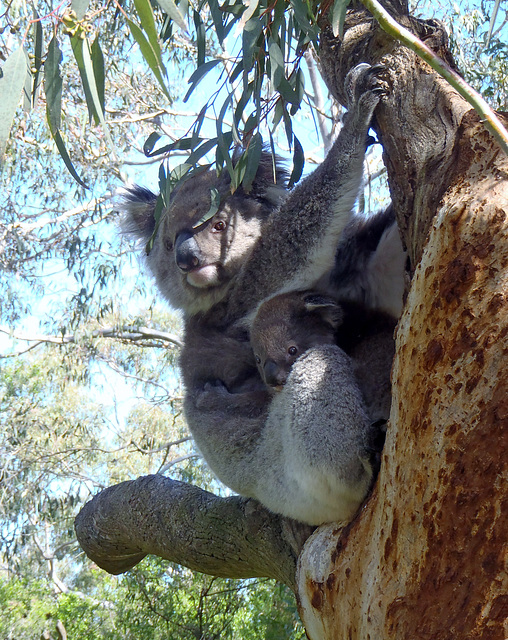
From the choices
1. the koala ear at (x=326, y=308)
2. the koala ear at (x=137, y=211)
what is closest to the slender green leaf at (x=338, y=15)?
the koala ear at (x=326, y=308)

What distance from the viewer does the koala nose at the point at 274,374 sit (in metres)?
2.42

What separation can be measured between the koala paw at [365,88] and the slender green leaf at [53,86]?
87 cm

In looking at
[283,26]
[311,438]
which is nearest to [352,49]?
[283,26]

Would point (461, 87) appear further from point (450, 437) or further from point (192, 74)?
point (192, 74)

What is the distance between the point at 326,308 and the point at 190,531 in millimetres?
1214

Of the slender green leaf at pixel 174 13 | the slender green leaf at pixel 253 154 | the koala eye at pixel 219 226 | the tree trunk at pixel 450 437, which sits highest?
the koala eye at pixel 219 226

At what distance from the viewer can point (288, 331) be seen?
2494mm

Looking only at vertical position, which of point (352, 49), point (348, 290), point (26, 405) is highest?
point (26, 405)

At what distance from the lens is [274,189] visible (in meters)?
3.21

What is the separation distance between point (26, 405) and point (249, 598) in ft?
15.7

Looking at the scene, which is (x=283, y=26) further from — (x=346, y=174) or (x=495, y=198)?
(x=495, y=198)

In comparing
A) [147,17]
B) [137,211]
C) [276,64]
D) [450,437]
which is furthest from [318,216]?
[137,211]

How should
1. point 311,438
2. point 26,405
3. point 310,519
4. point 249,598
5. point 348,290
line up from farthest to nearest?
point 26,405
point 249,598
point 348,290
point 310,519
point 311,438

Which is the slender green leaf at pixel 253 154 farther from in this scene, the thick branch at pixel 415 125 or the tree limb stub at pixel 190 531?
the tree limb stub at pixel 190 531
